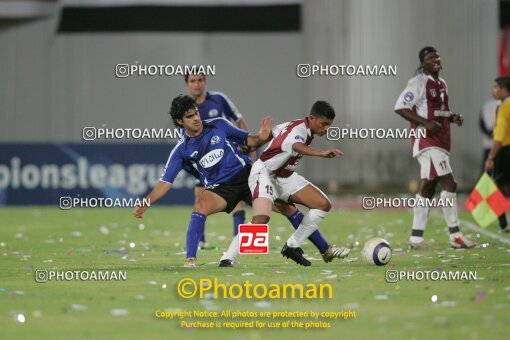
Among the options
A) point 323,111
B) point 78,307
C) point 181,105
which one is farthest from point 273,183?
point 78,307

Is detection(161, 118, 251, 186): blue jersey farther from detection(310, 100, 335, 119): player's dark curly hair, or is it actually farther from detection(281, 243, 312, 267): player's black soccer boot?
detection(281, 243, 312, 267): player's black soccer boot

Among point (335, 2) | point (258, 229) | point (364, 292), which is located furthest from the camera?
point (335, 2)

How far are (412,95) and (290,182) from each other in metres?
2.59

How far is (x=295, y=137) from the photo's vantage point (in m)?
10.9

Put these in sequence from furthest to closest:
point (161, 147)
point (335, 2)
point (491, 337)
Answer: point (335, 2) → point (161, 147) → point (491, 337)

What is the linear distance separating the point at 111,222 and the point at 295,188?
8060mm

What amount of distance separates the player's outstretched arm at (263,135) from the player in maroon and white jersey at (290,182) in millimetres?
193

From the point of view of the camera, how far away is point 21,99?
89.3ft

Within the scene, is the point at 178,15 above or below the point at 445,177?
above

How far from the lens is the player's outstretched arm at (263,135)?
35.1 ft

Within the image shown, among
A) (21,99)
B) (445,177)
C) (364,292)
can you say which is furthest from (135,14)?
(364,292)

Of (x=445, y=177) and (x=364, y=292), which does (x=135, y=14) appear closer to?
(x=445, y=177)

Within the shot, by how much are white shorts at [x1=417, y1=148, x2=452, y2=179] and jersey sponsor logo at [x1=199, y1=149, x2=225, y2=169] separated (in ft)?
10.1

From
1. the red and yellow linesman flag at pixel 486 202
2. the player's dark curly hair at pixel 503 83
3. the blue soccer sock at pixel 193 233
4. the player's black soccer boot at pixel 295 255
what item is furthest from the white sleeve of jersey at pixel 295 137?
the player's dark curly hair at pixel 503 83
